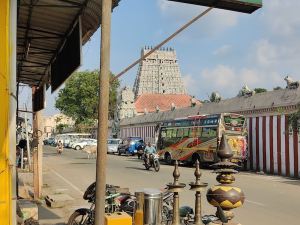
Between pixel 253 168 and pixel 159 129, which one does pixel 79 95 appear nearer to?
pixel 159 129

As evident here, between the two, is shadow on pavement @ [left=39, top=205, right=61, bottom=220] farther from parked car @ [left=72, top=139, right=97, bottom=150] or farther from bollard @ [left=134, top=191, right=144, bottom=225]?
parked car @ [left=72, top=139, right=97, bottom=150]

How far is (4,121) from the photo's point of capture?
13.6ft

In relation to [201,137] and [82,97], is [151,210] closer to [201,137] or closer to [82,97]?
[201,137]

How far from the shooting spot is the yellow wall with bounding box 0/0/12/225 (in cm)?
414

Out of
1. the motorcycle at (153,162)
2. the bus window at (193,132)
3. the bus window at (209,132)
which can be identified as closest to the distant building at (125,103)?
the bus window at (193,132)

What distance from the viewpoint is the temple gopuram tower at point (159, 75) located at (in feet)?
358

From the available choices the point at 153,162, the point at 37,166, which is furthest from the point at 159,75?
the point at 37,166

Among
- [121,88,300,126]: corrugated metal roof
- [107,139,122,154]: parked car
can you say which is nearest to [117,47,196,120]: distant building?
[107,139,122,154]: parked car

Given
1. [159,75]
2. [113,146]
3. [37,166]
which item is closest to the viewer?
[37,166]

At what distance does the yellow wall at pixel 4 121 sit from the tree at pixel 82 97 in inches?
2485

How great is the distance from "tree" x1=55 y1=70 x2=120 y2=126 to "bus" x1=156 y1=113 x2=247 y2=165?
36.0 metres

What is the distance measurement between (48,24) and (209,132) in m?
21.1

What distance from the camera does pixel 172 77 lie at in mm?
117125

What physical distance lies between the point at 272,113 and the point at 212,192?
74.5ft
